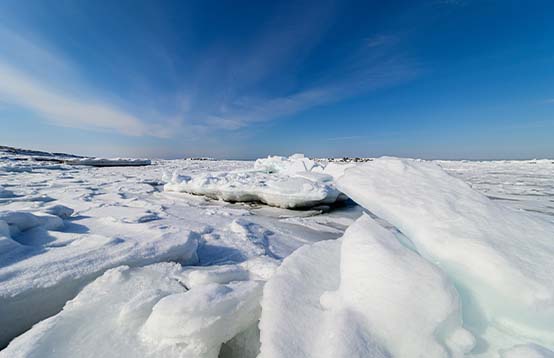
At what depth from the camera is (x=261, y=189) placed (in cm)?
556

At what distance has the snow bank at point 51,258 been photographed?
1.24 m

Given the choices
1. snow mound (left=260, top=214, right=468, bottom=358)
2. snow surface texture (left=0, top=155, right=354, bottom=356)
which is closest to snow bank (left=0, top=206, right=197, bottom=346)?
snow surface texture (left=0, top=155, right=354, bottom=356)

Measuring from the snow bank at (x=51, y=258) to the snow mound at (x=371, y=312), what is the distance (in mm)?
1087

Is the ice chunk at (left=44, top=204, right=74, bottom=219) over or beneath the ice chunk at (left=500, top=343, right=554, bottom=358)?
over

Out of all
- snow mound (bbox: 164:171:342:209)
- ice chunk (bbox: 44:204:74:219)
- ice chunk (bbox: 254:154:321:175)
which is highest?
ice chunk (bbox: 254:154:321:175)

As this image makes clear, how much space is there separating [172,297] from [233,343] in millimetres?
385

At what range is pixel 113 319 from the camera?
1108 mm

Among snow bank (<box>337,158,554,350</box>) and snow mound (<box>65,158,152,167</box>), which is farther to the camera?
snow mound (<box>65,158,152,167</box>)

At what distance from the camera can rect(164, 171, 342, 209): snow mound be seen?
17.1 feet

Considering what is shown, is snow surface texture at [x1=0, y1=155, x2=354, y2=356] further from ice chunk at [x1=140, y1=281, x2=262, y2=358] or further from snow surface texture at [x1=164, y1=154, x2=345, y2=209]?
snow surface texture at [x1=164, y1=154, x2=345, y2=209]

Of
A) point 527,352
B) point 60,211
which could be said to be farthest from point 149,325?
point 60,211

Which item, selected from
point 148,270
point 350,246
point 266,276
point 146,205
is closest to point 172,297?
point 148,270

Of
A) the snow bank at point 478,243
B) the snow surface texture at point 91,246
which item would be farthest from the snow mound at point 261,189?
the snow bank at point 478,243

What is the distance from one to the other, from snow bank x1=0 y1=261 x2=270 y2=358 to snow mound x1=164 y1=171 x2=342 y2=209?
13.0ft
